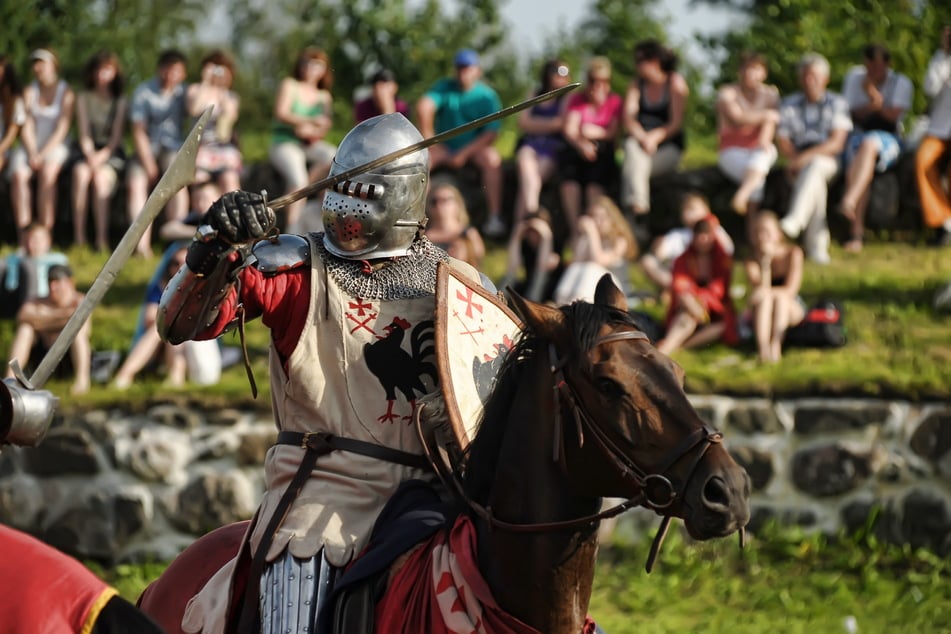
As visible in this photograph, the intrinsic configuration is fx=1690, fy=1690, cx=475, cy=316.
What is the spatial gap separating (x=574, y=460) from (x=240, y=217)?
124 centimetres

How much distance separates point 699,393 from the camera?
1041 cm

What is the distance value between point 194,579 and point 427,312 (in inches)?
49.7

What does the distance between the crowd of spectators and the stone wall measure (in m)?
0.64

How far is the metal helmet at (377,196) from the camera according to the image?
5.58 meters

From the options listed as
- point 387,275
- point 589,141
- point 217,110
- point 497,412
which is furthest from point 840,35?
point 497,412

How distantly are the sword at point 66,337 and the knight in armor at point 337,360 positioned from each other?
0.35m

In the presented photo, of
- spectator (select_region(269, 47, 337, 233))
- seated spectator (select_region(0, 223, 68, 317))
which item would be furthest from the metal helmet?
spectator (select_region(269, 47, 337, 233))

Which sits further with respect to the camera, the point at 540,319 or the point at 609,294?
the point at 609,294

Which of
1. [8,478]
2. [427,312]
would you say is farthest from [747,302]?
[427,312]

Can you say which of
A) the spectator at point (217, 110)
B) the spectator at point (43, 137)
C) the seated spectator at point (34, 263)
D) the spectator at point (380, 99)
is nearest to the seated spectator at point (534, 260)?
the spectator at point (380, 99)

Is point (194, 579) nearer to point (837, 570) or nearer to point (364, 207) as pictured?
point (364, 207)

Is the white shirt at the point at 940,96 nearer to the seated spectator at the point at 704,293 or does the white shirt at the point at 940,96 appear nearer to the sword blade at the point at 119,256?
the seated spectator at the point at 704,293

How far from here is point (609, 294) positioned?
5.16m

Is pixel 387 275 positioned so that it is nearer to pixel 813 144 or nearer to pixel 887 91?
pixel 813 144
